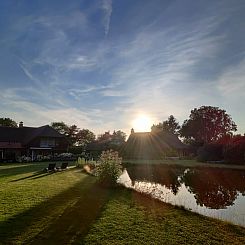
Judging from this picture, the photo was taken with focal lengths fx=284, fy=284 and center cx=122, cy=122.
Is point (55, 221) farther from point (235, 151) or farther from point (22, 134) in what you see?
point (22, 134)

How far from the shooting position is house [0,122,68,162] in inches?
1806

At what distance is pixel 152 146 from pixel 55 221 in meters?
46.3

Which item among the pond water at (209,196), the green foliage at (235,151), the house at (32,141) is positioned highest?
the house at (32,141)

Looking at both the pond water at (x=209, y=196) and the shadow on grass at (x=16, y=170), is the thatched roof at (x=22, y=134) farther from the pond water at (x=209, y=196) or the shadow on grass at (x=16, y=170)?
the pond water at (x=209, y=196)

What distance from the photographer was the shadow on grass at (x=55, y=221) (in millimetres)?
7480

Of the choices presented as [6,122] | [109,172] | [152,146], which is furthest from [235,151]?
[6,122]

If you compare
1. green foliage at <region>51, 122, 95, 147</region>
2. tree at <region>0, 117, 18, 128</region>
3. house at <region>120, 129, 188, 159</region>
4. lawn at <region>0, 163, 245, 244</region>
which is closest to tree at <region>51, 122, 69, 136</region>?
green foliage at <region>51, 122, 95, 147</region>

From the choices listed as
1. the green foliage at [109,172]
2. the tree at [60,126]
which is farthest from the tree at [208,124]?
the green foliage at [109,172]

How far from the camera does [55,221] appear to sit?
8969 mm

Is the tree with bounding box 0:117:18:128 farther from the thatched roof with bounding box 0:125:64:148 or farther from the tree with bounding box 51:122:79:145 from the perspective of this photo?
the thatched roof with bounding box 0:125:64:148

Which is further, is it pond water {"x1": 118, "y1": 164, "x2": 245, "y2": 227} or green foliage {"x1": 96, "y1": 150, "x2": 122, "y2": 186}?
green foliage {"x1": 96, "y1": 150, "x2": 122, "y2": 186}

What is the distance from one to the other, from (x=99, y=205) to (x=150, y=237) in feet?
13.2

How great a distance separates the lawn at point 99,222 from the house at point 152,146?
40.0 metres

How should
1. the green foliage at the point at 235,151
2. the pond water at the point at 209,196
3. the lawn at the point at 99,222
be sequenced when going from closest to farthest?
the lawn at the point at 99,222, the pond water at the point at 209,196, the green foliage at the point at 235,151
